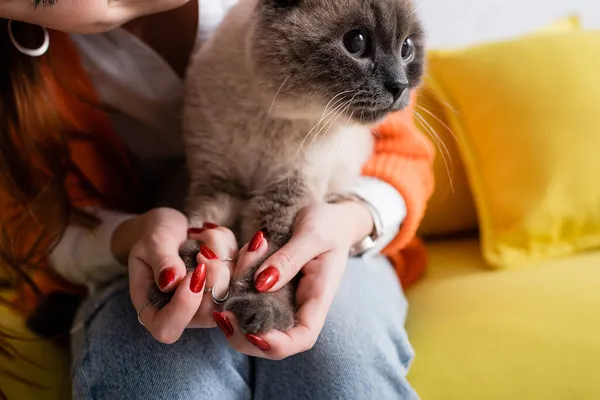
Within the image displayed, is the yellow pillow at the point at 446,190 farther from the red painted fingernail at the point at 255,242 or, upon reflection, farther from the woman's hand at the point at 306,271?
the red painted fingernail at the point at 255,242

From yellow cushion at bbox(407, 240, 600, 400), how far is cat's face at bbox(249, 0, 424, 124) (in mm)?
412

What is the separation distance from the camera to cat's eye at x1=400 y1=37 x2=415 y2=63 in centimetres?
83

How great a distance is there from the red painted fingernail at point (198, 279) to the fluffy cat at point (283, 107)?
0.04 m

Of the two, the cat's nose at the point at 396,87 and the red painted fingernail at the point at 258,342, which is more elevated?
the cat's nose at the point at 396,87

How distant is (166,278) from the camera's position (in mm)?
695

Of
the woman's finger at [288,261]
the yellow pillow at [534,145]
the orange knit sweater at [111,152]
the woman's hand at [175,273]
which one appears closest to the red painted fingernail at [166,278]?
the woman's hand at [175,273]

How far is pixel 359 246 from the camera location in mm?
934

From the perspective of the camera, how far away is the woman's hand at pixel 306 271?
67cm

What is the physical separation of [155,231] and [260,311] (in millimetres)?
219

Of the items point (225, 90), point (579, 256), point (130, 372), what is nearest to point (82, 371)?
point (130, 372)

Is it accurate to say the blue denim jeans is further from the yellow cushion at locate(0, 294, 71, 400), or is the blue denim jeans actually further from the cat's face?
the cat's face

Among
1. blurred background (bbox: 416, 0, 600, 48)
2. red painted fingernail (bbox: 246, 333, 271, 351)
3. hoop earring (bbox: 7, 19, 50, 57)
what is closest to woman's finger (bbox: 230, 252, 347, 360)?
red painted fingernail (bbox: 246, 333, 271, 351)

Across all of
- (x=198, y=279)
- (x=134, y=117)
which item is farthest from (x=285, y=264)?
(x=134, y=117)

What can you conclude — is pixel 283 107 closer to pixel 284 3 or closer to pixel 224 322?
pixel 284 3
